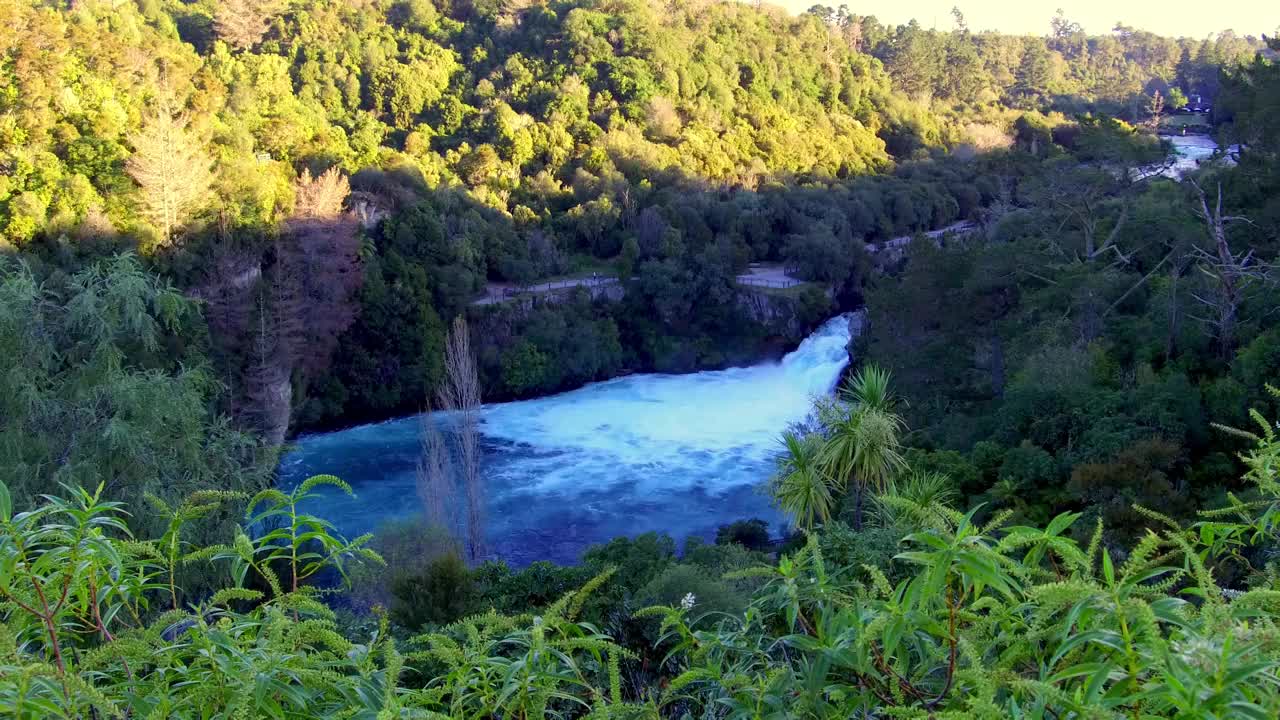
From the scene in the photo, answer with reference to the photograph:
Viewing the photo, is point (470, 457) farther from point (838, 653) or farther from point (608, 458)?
point (838, 653)

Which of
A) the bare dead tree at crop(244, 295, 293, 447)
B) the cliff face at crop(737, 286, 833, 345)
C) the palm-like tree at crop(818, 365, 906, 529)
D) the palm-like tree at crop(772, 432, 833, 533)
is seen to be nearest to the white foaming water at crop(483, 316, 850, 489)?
the cliff face at crop(737, 286, 833, 345)

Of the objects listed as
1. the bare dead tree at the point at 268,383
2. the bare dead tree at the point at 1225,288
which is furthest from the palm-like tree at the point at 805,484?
the bare dead tree at the point at 268,383

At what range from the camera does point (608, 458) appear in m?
21.5

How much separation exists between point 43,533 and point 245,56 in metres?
36.8

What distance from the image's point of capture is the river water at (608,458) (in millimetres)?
17844

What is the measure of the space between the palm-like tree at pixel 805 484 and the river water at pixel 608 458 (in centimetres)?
383

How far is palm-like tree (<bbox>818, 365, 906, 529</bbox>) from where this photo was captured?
11102mm

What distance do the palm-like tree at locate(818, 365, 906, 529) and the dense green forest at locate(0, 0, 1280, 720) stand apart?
67mm

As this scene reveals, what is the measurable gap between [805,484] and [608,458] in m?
10.5

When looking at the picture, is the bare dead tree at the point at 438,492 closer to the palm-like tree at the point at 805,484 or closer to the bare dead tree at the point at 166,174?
the palm-like tree at the point at 805,484

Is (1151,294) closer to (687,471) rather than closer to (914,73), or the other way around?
(687,471)

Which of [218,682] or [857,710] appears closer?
[218,682]

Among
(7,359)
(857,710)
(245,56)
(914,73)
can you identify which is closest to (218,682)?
(857,710)

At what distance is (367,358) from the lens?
24.3 meters
